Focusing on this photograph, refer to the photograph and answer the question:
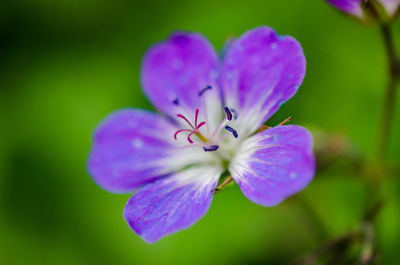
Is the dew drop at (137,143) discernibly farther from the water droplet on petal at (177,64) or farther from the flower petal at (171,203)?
the water droplet on petal at (177,64)

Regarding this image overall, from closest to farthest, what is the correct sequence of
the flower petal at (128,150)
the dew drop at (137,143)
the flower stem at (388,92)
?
the flower stem at (388,92) < the flower petal at (128,150) < the dew drop at (137,143)

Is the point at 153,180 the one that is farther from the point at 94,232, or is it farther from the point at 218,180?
the point at 94,232

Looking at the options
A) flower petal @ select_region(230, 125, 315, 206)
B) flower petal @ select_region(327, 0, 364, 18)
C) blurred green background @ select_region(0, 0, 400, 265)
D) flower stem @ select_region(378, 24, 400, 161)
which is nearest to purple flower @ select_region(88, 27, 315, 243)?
flower petal @ select_region(230, 125, 315, 206)

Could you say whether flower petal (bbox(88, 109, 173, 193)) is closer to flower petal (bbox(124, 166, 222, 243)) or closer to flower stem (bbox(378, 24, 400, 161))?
flower petal (bbox(124, 166, 222, 243))

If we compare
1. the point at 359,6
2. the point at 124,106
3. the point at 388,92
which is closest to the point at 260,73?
the point at 359,6

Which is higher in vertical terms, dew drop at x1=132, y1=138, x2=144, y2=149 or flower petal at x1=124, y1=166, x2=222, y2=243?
dew drop at x1=132, y1=138, x2=144, y2=149

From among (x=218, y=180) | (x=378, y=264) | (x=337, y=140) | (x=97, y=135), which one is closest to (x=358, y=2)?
(x=337, y=140)

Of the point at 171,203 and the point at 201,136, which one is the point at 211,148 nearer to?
the point at 201,136

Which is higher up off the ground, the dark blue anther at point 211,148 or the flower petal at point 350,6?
the flower petal at point 350,6

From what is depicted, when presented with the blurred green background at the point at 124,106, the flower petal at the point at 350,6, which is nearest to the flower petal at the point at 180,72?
the flower petal at the point at 350,6
